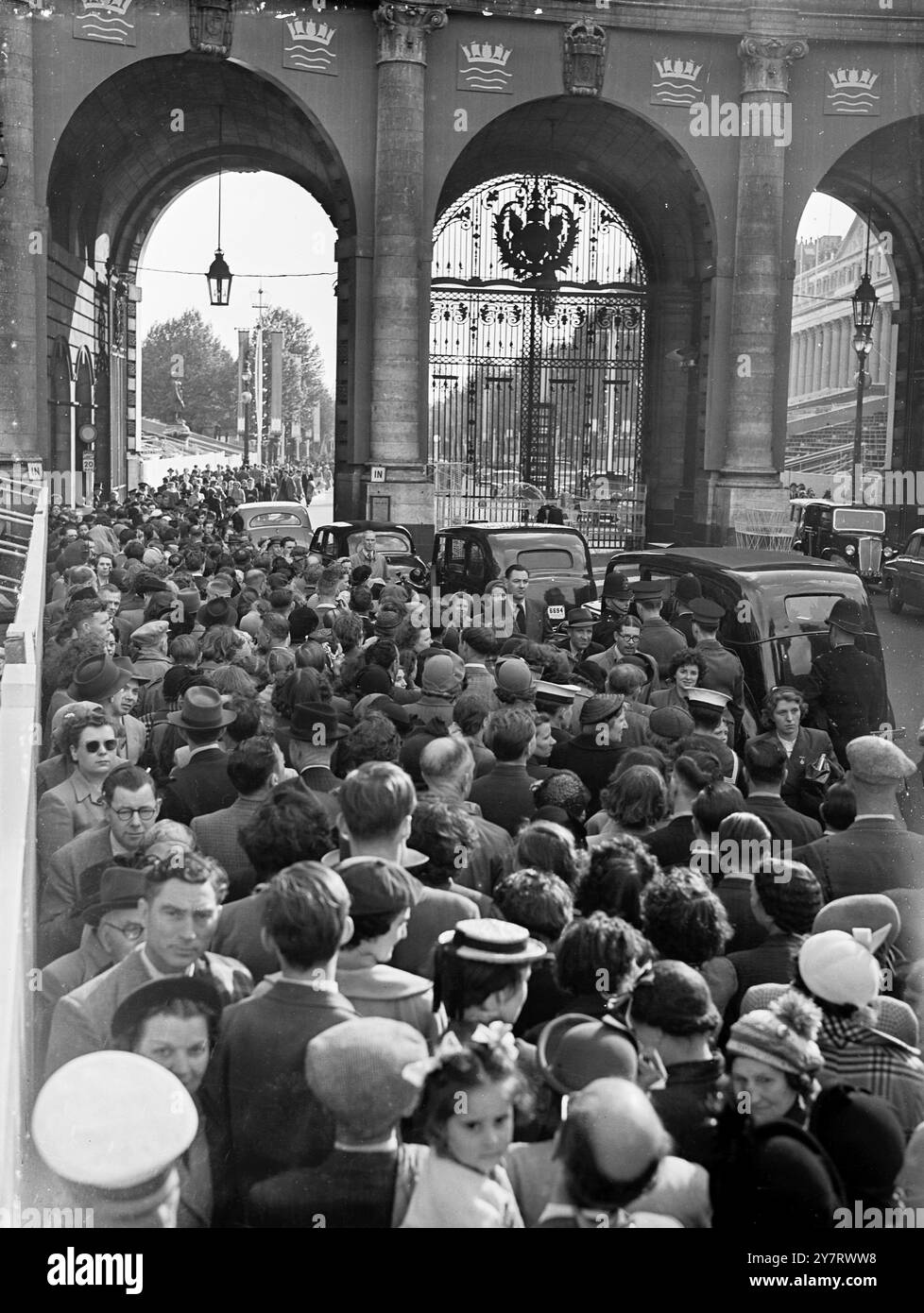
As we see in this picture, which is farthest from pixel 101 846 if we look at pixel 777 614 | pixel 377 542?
pixel 377 542

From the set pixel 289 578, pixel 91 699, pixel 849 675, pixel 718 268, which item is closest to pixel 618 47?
pixel 718 268

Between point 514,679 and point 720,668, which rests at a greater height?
point 514,679

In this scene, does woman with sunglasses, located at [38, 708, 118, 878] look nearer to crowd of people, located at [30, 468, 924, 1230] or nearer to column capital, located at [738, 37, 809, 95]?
crowd of people, located at [30, 468, 924, 1230]

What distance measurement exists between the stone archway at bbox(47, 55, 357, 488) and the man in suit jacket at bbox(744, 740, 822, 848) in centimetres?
2155

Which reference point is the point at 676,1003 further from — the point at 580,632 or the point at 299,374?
the point at 299,374

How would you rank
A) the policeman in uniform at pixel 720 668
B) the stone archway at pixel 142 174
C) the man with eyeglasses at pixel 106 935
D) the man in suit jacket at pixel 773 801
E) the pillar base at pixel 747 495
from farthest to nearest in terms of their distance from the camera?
the pillar base at pixel 747 495, the stone archway at pixel 142 174, the policeman in uniform at pixel 720 668, the man in suit jacket at pixel 773 801, the man with eyeglasses at pixel 106 935

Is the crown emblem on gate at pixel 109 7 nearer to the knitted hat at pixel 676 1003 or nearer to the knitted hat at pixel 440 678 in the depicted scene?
the knitted hat at pixel 440 678

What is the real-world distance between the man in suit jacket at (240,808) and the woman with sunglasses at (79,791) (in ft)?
2.34

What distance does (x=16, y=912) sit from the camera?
4.76m

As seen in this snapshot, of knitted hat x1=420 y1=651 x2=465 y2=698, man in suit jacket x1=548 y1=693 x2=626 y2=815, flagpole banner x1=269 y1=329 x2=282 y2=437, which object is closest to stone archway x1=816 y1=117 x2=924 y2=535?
knitted hat x1=420 y1=651 x2=465 y2=698

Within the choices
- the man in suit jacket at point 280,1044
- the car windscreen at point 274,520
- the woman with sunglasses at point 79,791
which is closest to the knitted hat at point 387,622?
the woman with sunglasses at point 79,791

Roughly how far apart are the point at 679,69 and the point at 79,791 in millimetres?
23690

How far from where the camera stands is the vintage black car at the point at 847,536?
2797cm
